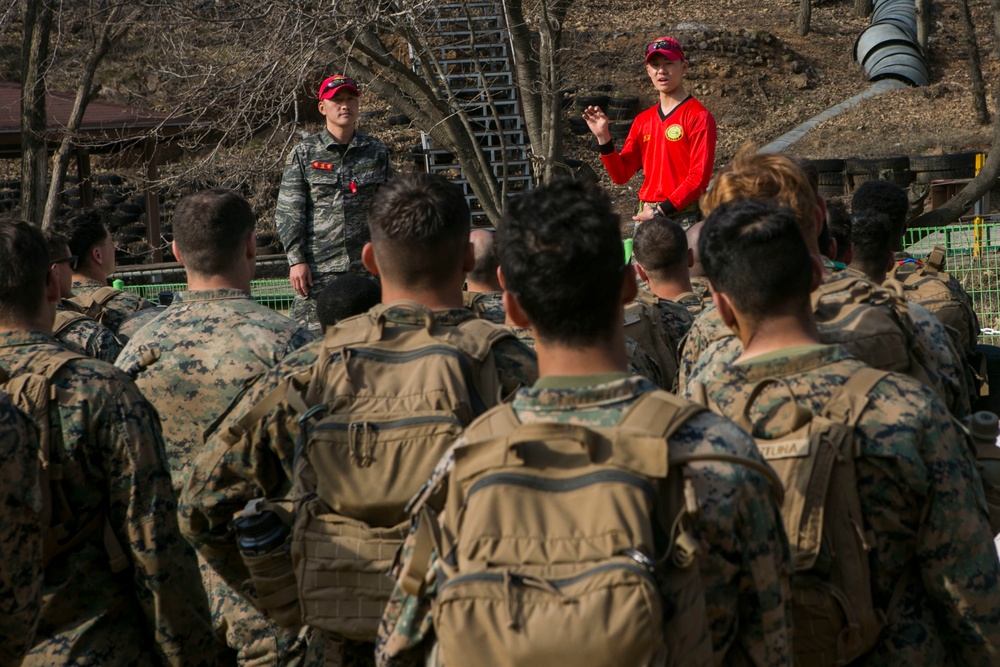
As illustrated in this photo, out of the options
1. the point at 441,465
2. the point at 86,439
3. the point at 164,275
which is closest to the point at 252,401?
the point at 86,439

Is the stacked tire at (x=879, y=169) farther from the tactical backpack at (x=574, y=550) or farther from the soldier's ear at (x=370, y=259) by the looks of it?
the tactical backpack at (x=574, y=550)

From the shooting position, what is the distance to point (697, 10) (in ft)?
106

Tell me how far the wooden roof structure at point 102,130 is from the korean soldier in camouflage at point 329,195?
34.7 feet

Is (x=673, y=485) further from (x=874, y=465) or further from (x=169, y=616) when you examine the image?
(x=169, y=616)

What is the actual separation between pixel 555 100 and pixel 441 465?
11323mm

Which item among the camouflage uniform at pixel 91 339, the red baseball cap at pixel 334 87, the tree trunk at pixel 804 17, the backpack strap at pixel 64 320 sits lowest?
the camouflage uniform at pixel 91 339

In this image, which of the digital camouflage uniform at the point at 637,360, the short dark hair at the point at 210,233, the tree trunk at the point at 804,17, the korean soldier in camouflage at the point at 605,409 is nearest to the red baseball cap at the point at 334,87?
the short dark hair at the point at 210,233

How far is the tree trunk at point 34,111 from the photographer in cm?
1459

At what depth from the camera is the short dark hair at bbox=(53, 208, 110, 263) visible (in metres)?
6.66

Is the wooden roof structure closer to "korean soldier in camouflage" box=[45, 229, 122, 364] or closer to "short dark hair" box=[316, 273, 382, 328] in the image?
"korean soldier in camouflage" box=[45, 229, 122, 364]

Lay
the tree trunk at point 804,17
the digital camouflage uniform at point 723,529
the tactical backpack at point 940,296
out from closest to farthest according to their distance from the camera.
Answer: the digital camouflage uniform at point 723,529, the tactical backpack at point 940,296, the tree trunk at point 804,17

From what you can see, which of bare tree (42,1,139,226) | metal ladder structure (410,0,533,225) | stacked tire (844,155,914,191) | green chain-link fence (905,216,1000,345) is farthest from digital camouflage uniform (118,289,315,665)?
stacked tire (844,155,914,191)

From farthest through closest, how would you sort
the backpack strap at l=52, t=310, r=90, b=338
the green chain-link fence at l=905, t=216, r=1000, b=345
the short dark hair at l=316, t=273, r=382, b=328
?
the green chain-link fence at l=905, t=216, r=1000, b=345
the backpack strap at l=52, t=310, r=90, b=338
the short dark hair at l=316, t=273, r=382, b=328

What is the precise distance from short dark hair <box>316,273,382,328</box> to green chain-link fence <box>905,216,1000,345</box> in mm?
8506
